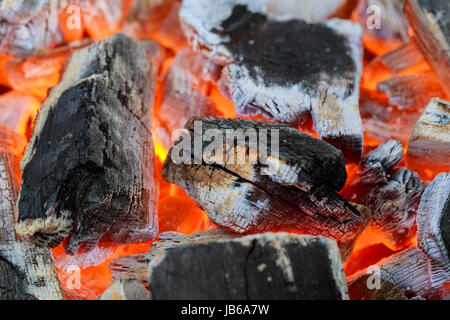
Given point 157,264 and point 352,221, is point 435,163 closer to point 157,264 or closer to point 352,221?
point 352,221

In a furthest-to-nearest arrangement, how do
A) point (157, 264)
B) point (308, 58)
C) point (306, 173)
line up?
1. point (308, 58)
2. point (306, 173)
3. point (157, 264)

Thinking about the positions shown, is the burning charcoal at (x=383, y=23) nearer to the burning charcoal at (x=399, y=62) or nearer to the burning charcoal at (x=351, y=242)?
the burning charcoal at (x=399, y=62)

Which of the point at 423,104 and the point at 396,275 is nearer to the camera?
the point at 396,275

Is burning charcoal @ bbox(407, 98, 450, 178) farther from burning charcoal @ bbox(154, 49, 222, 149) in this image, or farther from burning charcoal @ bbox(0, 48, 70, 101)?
burning charcoal @ bbox(0, 48, 70, 101)

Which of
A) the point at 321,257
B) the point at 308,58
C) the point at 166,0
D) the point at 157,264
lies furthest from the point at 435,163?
the point at 166,0

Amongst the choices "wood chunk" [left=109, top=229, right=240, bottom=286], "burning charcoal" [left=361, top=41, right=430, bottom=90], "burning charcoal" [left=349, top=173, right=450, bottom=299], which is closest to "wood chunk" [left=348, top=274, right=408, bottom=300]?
"burning charcoal" [left=349, top=173, right=450, bottom=299]

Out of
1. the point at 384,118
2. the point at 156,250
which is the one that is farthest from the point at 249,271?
the point at 384,118

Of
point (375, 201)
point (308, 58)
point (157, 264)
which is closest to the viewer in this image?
point (157, 264)
